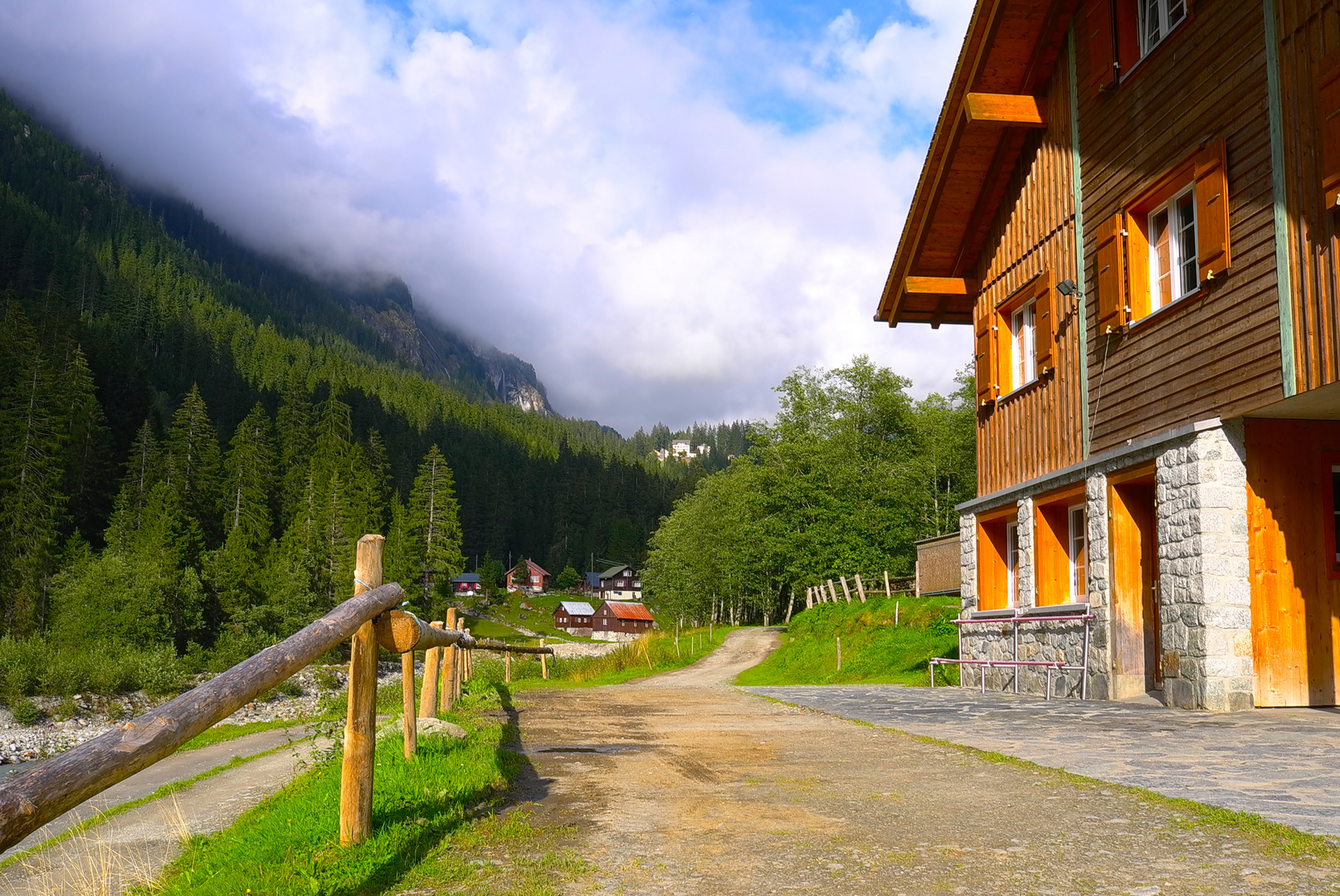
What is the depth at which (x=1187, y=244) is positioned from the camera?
11.5m

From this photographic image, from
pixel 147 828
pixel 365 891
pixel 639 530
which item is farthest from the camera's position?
pixel 639 530

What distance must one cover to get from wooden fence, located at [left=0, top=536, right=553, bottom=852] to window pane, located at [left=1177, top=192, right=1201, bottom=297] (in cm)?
911

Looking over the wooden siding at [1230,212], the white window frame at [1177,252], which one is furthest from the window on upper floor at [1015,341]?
the white window frame at [1177,252]

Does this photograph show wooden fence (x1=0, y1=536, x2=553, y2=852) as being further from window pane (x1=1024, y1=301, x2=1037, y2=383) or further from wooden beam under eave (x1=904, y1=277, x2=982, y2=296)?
wooden beam under eave (x1=904, y1=277, x2=982, y2=296)

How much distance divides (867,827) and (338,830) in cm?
247

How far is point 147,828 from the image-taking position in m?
7.77

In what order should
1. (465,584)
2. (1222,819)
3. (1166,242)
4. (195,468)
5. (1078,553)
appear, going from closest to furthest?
(1222,819) < (1166,242) < (1078,553) < (195,468) < (465,584)

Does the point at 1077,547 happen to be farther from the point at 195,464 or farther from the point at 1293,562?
the point at 195,464

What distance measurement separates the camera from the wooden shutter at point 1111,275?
478 inches

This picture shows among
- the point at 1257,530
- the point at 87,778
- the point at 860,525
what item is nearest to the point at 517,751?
the point at 87,778

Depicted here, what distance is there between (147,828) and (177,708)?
5.68 m

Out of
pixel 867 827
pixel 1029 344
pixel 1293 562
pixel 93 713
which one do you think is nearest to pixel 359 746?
pixel 867 827

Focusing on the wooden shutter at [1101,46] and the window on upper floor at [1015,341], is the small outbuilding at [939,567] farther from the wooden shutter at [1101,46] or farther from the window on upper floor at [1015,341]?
the wooden shutter at [1101,46]

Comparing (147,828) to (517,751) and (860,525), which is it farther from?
(860,525)
